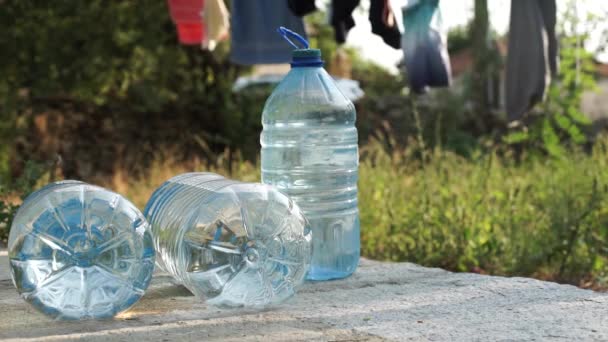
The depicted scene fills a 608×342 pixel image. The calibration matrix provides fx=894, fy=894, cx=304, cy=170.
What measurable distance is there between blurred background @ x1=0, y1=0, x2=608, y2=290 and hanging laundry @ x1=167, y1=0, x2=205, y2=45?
3.91 ft

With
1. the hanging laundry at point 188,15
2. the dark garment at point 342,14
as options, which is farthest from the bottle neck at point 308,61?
the hanging laundry at point 188,15

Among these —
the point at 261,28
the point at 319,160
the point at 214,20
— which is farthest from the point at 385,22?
the point at 214,20

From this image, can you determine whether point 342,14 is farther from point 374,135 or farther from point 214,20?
point 374,135

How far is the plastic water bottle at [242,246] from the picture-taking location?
343 cm

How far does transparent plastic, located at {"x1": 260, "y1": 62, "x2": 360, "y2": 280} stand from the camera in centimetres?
415

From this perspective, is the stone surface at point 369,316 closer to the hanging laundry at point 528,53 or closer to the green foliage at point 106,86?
the hanging laundry at point 528,53

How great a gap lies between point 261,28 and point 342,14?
1.31 m

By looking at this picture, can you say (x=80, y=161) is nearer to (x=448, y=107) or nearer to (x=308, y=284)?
(x=448, y=107)

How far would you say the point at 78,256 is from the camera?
3.32m

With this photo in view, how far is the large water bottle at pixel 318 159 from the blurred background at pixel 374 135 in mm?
1400

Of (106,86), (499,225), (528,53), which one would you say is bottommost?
(499,225)

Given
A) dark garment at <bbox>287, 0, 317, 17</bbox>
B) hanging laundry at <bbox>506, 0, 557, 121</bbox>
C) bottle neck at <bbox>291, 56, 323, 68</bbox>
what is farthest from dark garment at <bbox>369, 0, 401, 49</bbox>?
bottle neck at <bbox>291, 56, 323, 68</bbox>

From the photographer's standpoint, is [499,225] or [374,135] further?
[374,135]

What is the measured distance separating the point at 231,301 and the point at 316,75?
1.19m
